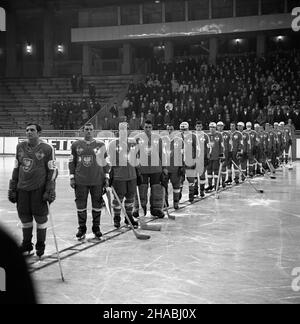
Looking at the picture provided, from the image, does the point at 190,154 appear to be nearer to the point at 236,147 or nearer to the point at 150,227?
the point at 150,227

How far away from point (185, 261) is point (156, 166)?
12.0ft

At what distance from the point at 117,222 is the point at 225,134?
759cm

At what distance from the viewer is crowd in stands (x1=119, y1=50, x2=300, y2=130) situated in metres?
25.4

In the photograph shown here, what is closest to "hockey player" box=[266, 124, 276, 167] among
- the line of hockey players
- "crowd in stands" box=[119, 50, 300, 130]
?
the line of hockey players

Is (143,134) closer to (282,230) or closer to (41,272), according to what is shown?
(282,230)

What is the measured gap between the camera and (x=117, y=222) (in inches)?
348

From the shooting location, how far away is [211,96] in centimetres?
2786

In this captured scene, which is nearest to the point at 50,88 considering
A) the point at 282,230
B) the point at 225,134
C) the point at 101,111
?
the point at 101,111

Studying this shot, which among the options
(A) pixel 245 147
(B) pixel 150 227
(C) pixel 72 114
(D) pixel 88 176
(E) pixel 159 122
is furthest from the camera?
(C) pixel 72 114

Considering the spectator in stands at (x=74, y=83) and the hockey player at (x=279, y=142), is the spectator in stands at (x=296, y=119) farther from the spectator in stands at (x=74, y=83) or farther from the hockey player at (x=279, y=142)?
the spectator in stands at (x=74, y=83)

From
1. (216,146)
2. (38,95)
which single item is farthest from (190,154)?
(38,95)

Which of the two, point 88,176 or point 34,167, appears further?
point 88,176

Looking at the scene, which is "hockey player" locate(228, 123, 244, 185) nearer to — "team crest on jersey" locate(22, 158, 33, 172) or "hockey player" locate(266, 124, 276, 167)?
"hockey player" locate(266, 124, 276, 167)

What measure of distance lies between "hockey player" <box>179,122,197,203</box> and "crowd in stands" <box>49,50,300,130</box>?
12774 mm
